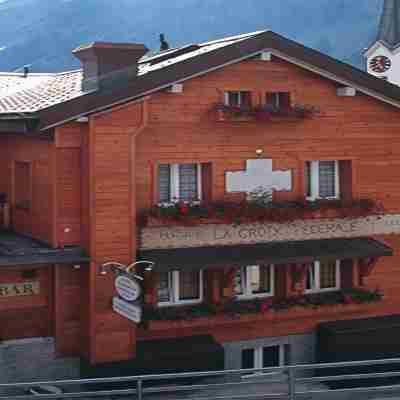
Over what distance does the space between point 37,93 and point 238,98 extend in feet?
17.4

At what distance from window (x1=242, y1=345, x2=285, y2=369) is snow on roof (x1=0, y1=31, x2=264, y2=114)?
7.01 metres

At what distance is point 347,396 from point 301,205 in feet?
17.3

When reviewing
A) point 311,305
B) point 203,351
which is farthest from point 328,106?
point 203,351

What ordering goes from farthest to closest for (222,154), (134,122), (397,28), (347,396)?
(397,28)
(222,154)
(134,122)
(347,396)

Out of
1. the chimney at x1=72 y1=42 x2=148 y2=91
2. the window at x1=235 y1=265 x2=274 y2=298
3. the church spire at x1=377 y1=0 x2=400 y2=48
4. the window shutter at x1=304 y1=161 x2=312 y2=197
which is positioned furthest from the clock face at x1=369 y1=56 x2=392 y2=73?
the chimney at x1=72 y1=42 x2=148 y2=91

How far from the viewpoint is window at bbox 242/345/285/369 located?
64.8 feet

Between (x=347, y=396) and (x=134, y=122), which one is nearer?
(x=347, y=396)

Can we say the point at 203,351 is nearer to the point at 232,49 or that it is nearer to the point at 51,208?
the point at 51,208

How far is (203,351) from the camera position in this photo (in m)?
18.1

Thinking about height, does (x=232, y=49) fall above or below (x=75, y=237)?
above

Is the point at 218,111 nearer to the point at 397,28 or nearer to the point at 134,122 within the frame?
the point at 134,122

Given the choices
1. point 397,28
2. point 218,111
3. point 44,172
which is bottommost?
point 44,172

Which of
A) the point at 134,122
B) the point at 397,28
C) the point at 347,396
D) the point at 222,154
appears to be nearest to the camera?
the point at 347,396

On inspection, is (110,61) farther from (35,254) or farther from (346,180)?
(346,180)
